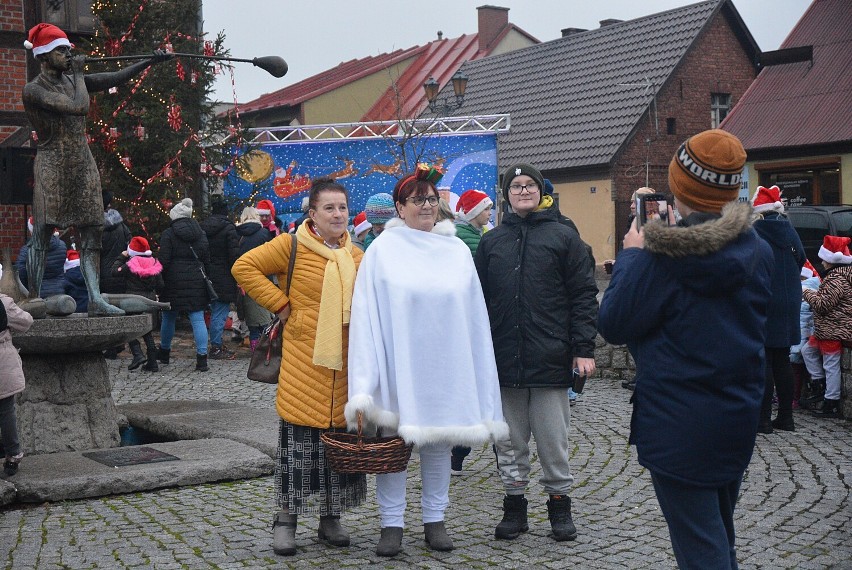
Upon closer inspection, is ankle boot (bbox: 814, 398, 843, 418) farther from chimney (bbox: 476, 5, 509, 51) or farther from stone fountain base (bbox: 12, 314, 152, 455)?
chimney (bbox: 476, 5, 509, 51)

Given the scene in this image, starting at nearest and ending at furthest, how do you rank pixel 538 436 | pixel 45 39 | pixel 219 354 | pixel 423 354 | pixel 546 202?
pixel 423 354 < pixel 538 436 < pixel 546 202 < pixel 45 39 < pixel 219 354

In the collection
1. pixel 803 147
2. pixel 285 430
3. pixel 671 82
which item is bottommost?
pixel 285 430

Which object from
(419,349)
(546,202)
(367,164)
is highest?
(367,164)

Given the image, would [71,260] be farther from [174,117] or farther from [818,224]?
[818,224]

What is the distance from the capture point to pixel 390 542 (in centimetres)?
515

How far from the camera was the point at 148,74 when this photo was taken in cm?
1627

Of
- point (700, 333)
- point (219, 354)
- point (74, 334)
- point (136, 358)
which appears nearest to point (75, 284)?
point (136, 358)

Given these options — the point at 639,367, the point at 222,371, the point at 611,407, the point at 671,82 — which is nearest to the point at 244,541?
the point at 639,367

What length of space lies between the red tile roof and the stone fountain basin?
62.8 ft

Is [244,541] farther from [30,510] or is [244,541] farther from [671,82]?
[671,82]

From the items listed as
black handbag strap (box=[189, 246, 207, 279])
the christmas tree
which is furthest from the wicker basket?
the christmas tree

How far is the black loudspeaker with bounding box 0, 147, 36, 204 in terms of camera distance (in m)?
14.3

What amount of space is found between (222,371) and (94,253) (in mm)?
4349

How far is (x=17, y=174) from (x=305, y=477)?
1060 centimetres
